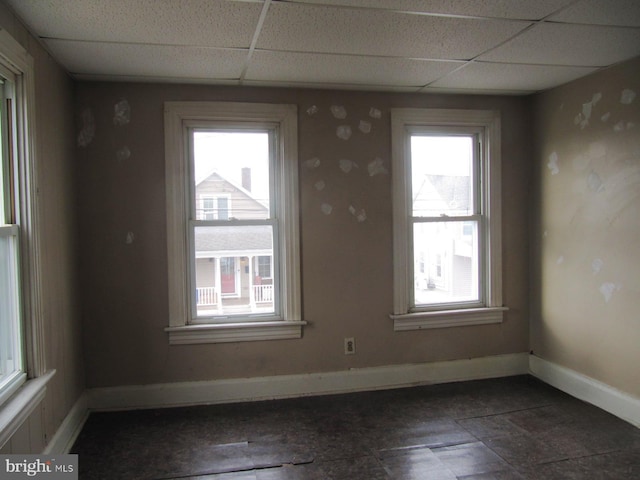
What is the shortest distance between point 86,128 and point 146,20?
1.21 metres

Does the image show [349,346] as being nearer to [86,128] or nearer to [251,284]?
[251,284]

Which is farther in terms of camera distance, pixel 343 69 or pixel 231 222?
pixel 231 222

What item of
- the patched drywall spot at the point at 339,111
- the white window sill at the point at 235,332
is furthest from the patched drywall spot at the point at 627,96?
the white window sill at the point at 235,332

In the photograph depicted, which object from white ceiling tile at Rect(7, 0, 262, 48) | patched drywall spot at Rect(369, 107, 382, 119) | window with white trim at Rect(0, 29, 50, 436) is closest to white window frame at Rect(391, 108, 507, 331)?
patched drywall spot at Rect(369, 107, 382, 119)

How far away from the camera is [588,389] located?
10.4 feet

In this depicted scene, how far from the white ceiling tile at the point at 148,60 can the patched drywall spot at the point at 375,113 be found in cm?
102

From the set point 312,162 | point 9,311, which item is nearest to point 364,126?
point 312,162

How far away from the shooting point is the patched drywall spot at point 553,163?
341 cm

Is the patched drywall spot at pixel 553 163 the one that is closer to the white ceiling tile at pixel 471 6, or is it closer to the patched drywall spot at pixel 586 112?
the patched drywall spot at pixel 586 112

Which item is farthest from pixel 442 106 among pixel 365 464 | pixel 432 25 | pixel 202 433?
pixel 202 433

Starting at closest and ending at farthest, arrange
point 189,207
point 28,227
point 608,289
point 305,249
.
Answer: point 28,227
point 608,289
point 189,207
point 305,249

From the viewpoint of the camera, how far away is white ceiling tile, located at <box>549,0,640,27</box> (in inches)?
80.0

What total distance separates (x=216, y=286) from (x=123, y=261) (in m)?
0.65

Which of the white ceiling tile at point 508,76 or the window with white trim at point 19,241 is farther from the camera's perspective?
the white ceiling tile at point 508,76
